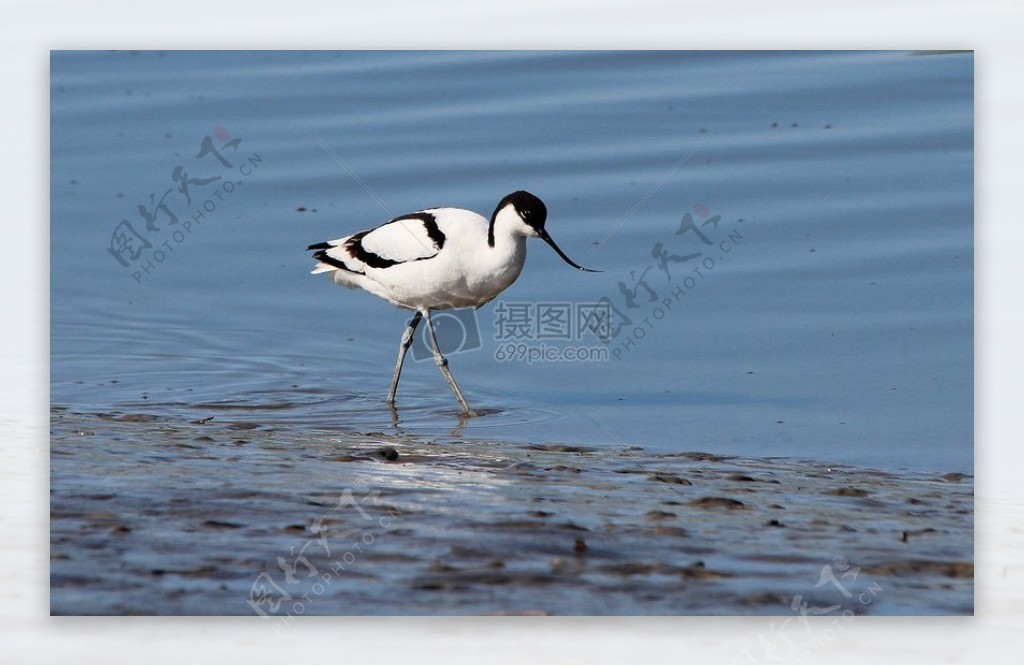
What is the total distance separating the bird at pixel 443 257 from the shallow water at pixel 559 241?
1.67ft

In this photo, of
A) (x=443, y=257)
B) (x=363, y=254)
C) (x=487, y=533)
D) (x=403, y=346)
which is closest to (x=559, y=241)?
(x=403, y=346)

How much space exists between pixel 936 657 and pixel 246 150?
608 centimetres

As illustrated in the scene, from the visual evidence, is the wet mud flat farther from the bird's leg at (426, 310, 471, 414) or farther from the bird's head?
the bird's head

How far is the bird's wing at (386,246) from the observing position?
9477mm

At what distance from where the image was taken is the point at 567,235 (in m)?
10.8

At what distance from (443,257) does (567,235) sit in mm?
1608

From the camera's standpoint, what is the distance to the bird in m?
9.25

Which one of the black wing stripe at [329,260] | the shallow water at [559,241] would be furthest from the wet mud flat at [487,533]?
the black wing stripe at [329,260]

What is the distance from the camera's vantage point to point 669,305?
33.8ft

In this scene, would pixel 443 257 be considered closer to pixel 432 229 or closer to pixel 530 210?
pixel 432 229

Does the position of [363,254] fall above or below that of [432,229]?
below

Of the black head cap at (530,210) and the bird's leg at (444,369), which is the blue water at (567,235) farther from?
the black head cap at (530,210)

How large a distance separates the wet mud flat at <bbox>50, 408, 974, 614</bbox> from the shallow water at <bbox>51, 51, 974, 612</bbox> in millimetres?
317

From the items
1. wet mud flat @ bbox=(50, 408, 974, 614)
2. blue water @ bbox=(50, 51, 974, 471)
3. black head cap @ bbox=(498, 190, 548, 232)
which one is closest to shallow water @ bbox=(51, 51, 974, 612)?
blue water @ bbox=(50, 51, 974, 471)
